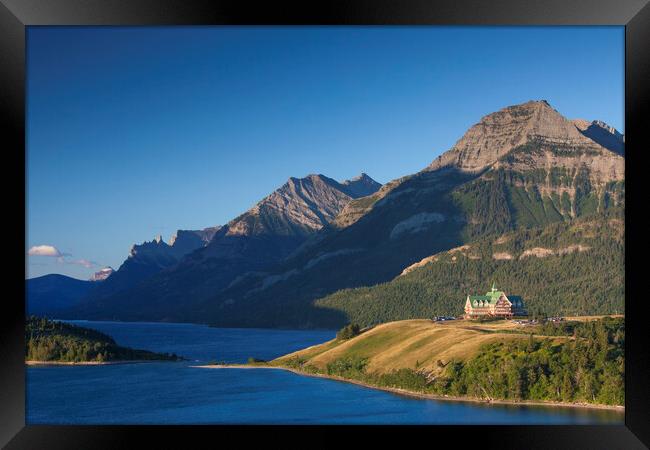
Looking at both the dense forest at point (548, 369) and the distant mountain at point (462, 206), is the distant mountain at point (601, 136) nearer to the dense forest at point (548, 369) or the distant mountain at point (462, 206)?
the distant mountain at point (462, 206)

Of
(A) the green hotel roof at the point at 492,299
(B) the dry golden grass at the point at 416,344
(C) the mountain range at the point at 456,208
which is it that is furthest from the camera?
(C) the mountain range at the point at 456,208

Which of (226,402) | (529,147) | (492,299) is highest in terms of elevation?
(529,147)

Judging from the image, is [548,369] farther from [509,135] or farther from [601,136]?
[601,136]

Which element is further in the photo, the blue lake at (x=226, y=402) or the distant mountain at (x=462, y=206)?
the distant mountain at (x=462, y=206)

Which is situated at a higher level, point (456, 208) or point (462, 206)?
point (462, 206)

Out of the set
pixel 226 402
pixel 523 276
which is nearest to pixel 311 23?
pixel 226 402

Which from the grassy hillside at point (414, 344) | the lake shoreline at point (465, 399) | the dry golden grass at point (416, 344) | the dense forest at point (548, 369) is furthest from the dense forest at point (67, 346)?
the dense forest at point (548, 369)

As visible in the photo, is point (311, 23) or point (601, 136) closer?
point (311, 23)
